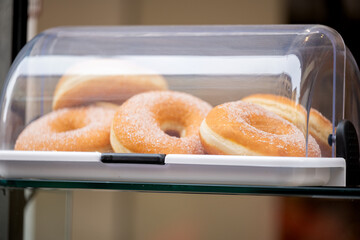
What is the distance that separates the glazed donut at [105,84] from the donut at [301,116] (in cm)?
16

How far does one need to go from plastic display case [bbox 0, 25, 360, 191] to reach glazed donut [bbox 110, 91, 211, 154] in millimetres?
13

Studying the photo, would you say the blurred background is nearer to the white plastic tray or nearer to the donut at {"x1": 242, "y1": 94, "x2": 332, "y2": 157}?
the donut at {"x1": 242, "y1": 94, "x2": 332, "y2": 157}

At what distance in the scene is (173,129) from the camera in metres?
0.70

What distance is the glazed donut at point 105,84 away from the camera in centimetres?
75

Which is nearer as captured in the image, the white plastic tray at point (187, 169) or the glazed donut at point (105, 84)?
the white plastic tray at point (187, 169)

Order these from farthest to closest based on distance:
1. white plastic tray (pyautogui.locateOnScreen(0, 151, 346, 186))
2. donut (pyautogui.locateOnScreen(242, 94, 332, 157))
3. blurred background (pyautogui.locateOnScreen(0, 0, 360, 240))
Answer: blurred background (pyautogui.locateOnScreen(0, 0, 360, 240))
donut (pyautogui.locateOnScreen(242, 94, 332, 157))
white plastic tray (pyautogui.locateOnScreen(0, 151, 346, 186))

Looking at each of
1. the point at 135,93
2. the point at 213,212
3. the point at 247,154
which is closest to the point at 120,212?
the point at 213,212

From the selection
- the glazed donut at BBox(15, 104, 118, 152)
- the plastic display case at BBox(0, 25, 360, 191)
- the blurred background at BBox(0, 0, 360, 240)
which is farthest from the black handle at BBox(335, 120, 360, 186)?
the blurred background at BBox(0, 0, 360, 240)

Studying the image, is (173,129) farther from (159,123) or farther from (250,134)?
(250,134)

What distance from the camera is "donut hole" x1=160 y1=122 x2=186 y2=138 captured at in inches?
27.0

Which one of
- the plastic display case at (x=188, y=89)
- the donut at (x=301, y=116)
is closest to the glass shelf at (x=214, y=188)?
the plastic display case at (x=188, y=89)

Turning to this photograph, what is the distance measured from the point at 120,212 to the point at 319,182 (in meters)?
1.76

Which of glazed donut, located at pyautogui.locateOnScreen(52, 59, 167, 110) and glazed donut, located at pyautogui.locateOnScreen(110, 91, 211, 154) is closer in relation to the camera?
glazed donut, located at pyautogui.locateOnScreen(110, 91, 211, 154)

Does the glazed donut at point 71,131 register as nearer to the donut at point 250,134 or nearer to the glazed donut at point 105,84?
the glazed donut at point 105,84
